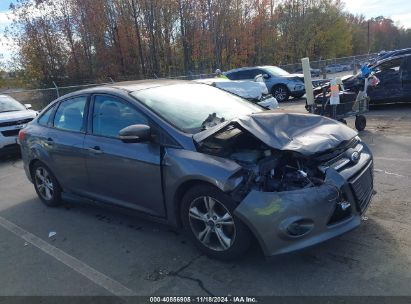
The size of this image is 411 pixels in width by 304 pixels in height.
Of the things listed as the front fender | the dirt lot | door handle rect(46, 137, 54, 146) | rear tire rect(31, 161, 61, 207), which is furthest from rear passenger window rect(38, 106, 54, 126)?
the front fender

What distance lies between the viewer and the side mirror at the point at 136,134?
3871mm

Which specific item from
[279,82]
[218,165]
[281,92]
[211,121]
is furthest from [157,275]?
[279,82]

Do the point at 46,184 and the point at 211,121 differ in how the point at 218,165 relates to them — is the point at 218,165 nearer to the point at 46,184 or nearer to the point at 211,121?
the point at 211,121

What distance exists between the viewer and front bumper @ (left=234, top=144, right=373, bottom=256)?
3.15m

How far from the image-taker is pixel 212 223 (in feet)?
11.8

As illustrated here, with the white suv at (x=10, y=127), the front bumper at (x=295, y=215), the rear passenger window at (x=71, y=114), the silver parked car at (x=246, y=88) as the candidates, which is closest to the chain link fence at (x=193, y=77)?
the white suv at (x=10, y=127)

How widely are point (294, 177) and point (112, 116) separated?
221 centimetres

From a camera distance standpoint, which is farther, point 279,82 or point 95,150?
point 279,82

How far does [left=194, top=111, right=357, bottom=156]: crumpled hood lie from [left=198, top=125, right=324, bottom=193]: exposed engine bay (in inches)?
3.0

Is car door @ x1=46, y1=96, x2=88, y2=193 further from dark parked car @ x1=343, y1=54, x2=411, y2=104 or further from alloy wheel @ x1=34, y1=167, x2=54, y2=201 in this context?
dark parked car @ x1=343, y1=54, x2=411, y2=104

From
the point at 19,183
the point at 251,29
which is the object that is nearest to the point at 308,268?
the point at 19,183

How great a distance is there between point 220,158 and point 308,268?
3.96 feet

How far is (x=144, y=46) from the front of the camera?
36.1 meters

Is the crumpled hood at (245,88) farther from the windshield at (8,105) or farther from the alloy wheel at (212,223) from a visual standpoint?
the alloy wheel at (212,223)
